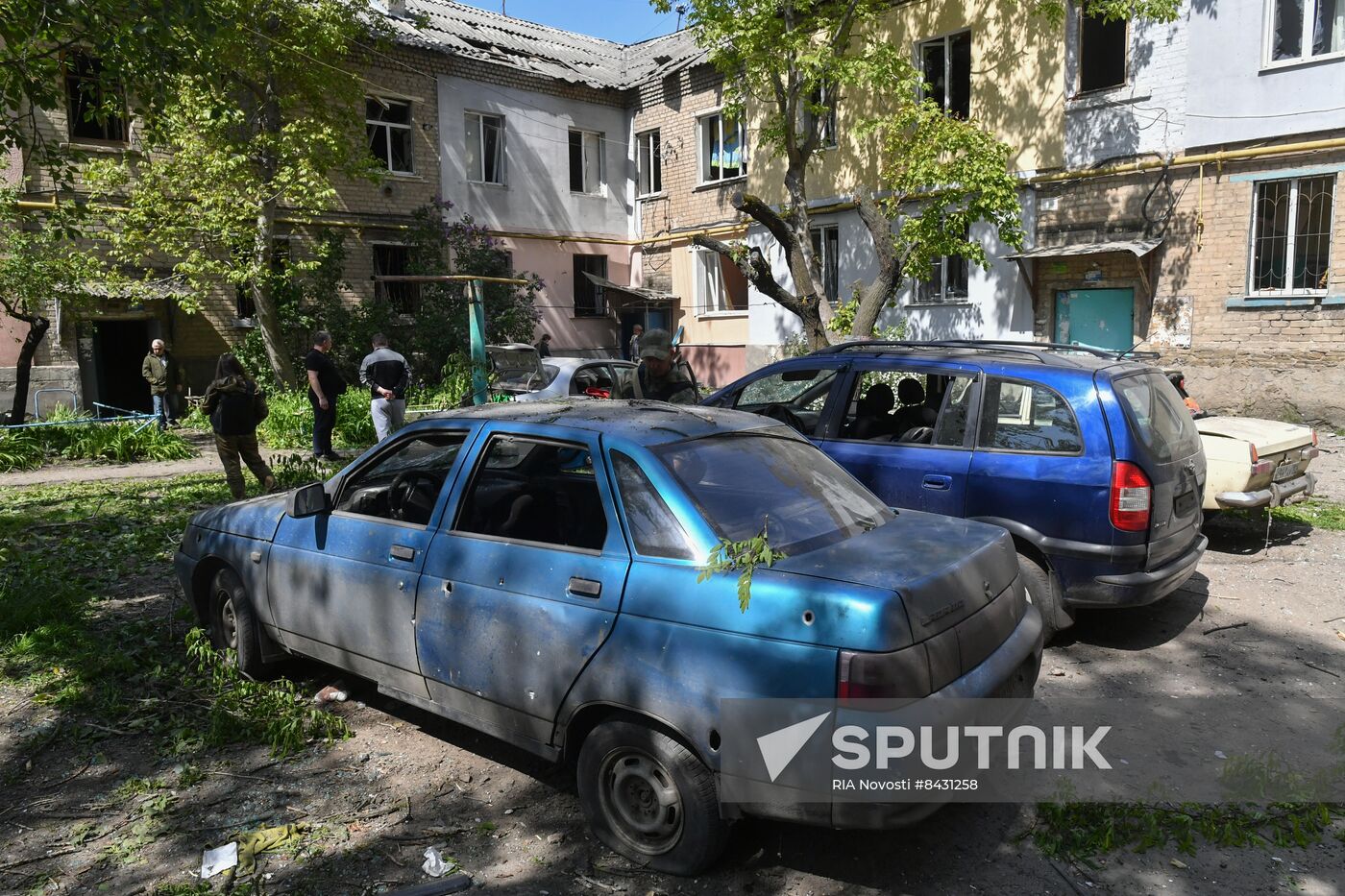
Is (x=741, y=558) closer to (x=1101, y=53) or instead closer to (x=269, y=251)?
(x=1101, y=53)

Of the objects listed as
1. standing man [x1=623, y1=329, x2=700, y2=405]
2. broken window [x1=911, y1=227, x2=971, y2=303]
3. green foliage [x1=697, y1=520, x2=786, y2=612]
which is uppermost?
broken window [x1=911, y1=227, x2=971, y2=303]

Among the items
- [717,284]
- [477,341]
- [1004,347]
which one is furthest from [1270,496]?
[717,284]

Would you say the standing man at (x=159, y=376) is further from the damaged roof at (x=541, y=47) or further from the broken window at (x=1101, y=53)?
the broken window at (x=1101, y=53)

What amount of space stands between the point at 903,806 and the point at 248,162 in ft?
→ 55.3

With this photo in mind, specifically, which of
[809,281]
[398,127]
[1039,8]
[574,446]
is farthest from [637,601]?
[398,127]

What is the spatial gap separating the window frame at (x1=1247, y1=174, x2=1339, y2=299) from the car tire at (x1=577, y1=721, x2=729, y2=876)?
44.4ft

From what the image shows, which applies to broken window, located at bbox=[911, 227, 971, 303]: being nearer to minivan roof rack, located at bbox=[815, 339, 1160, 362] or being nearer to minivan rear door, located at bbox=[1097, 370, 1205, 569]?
minivan roof rack, located at bbox=[815, 339, 1160, 362]

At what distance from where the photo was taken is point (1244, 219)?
13305 millimetres

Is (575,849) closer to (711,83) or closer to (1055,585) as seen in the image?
(1055,585)

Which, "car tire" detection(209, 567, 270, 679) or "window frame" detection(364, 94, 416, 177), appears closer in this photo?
"car tire" detection(209, 567, 270, 679)

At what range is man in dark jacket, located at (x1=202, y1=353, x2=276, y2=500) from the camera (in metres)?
8.85

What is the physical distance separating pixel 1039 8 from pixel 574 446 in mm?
14154

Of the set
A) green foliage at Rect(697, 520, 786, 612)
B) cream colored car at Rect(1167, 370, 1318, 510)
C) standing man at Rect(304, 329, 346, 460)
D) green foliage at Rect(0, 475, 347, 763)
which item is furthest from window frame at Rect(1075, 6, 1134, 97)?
green foliage at Rect(0, 475, 347, 763)

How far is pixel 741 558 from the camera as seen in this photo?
3.10 m
